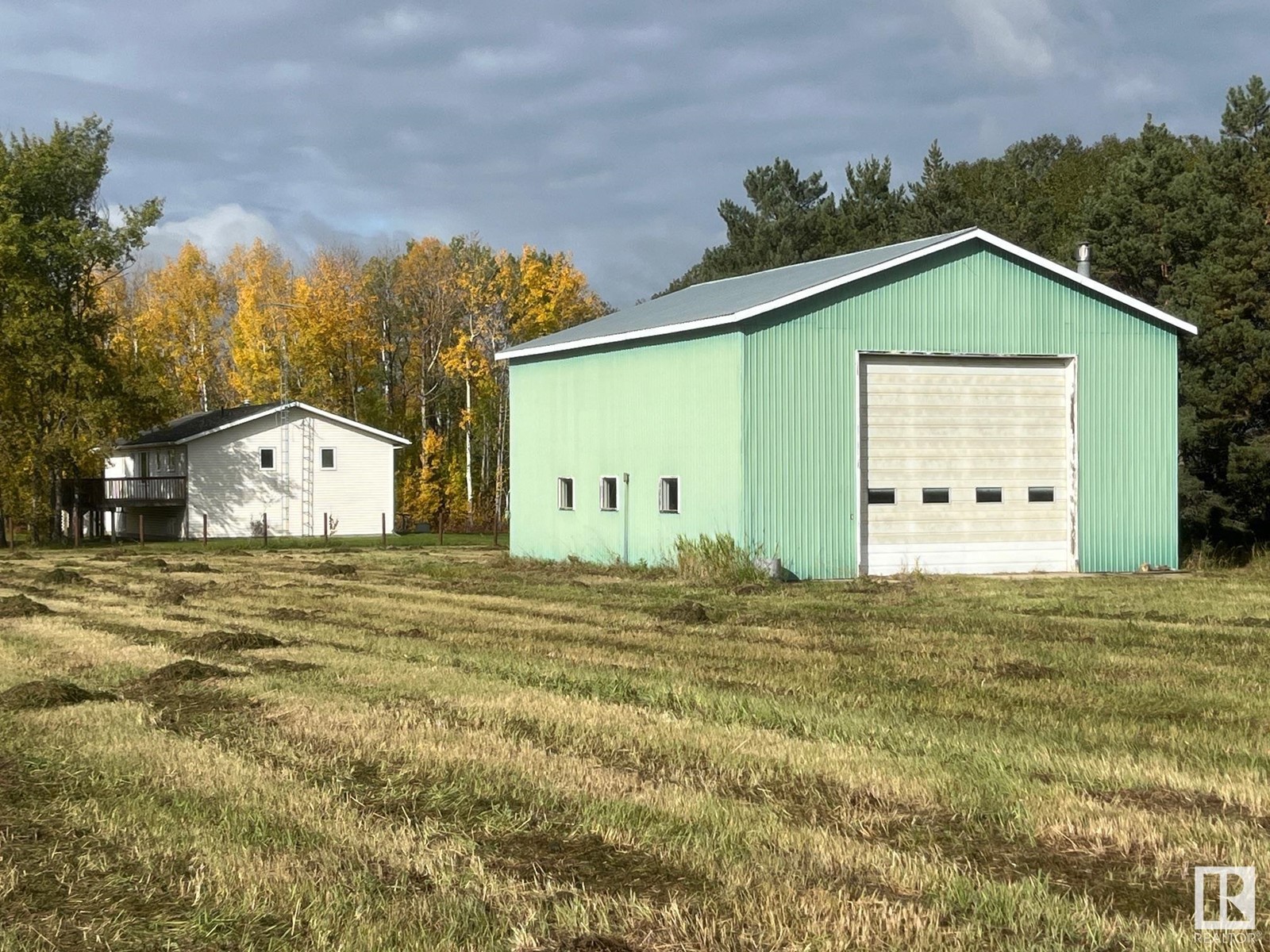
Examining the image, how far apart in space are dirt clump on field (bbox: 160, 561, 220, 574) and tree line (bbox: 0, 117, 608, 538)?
16768 mm

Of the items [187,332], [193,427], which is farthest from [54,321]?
Result: [187,332]

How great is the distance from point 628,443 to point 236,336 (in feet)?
153

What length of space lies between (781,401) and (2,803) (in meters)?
18.8

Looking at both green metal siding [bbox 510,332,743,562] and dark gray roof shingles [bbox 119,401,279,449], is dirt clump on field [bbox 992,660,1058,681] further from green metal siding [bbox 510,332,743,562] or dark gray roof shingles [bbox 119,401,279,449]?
dark gray roof shingles [bbox 119,401,279,449]

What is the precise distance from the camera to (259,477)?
5747 centimetres

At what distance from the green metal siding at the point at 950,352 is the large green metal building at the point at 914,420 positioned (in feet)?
0.10

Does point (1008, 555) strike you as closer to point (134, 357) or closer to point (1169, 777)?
point (1169, 777)

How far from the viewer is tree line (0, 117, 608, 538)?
1916 inches

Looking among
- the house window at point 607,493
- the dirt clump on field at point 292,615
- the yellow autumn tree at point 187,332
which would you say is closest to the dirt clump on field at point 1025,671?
the dirt clump on field at point 292,615

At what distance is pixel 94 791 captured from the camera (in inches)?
342

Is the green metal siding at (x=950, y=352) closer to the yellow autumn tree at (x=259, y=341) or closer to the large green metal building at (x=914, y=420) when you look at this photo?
the large green metal building at (x=914, y=420)

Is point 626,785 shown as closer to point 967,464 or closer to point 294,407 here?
point 967,464

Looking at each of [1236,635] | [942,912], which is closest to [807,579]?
[1236,635]

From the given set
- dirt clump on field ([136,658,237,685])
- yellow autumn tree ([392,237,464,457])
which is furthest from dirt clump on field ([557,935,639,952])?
yellow autumn tree ([392,237,464,457])
